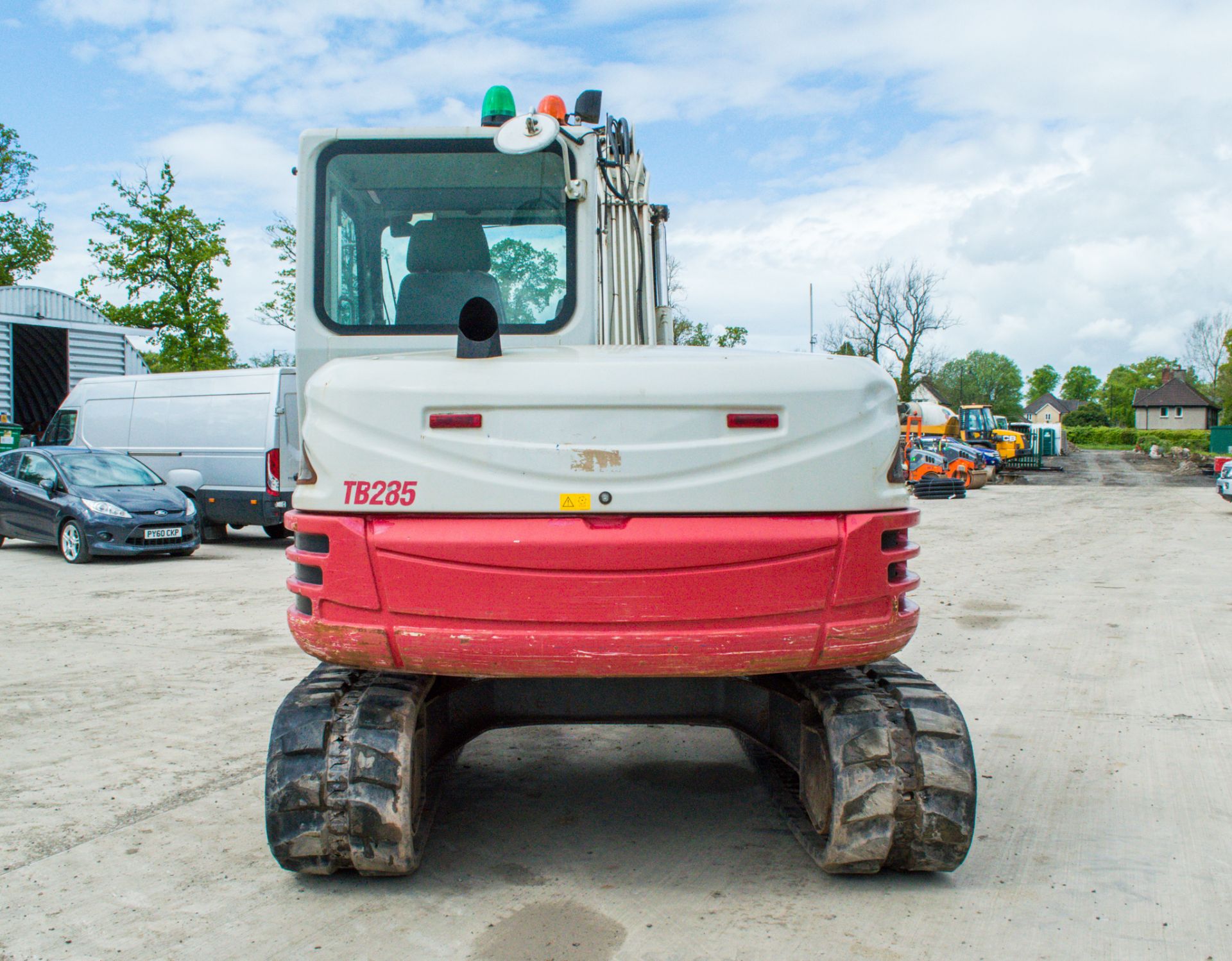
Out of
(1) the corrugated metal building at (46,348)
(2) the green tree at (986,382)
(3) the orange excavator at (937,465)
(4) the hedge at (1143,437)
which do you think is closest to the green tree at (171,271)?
(1) the corrugated metal building at (46,348)

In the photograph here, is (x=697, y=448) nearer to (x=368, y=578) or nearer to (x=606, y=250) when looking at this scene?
(x=368, y=578)

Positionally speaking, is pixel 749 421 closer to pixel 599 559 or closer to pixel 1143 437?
pixel 599 559

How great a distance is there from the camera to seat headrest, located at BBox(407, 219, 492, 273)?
454 centimetres

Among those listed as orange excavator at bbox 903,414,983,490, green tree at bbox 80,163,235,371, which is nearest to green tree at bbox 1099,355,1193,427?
orange excavator at bbox 903,414,983,490

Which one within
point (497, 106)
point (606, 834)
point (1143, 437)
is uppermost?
point (497, 106)

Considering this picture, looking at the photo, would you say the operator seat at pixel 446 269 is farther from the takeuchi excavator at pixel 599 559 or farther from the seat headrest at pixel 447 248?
the takeuchi excavator at pixel 599 559

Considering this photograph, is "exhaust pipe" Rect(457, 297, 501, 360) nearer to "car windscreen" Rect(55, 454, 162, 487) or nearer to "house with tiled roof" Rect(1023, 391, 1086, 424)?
"car windscreen" Rect(55, 454, 162, 487)

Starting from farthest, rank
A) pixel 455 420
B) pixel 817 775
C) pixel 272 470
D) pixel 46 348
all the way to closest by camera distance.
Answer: pixel 46 348 < pixel 272 470 < pixel 817 775 < pixel 455 420

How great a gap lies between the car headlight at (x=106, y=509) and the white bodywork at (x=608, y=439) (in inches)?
462

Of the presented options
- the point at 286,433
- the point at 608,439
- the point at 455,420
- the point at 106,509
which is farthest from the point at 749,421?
the point at 286,433

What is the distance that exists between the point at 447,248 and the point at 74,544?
11417 mm

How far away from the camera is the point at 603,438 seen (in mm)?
3375

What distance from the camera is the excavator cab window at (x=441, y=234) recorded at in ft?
14.8

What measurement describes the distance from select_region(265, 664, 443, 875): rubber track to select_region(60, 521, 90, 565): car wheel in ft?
37.5
